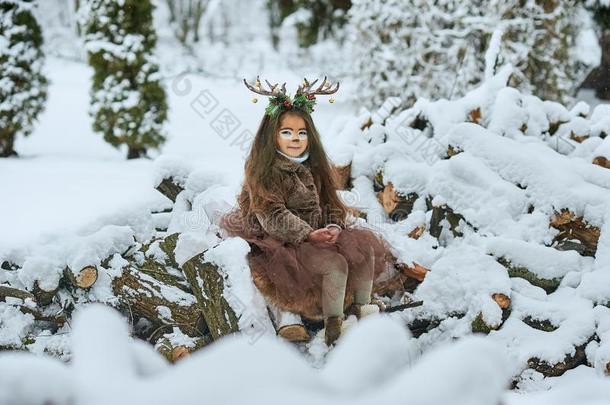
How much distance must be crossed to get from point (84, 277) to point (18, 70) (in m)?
5.19

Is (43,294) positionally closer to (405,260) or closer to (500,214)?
(405,260)

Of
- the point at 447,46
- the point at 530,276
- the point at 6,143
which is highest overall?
the point at 447,46

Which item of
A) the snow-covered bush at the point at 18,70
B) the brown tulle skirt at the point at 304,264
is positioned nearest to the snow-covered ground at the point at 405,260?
the brown tulle skirt at the point at 304,264

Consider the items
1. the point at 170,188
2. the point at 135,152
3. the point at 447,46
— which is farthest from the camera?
the point at 447,46

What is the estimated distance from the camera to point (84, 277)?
10.3 ft

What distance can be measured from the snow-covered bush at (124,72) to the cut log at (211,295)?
16.3 ft

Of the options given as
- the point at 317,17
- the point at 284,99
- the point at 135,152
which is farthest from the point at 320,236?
the point at 317,17

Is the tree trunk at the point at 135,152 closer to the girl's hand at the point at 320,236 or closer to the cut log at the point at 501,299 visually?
the girl's hand at the point at 320,236

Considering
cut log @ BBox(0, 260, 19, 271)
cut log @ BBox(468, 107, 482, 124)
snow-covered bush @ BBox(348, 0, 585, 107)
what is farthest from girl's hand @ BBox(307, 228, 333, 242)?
snow-covered bush @ BBox(348, 0, 585, 107)

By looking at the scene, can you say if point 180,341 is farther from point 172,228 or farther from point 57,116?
point 57,116

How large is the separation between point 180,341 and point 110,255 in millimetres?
703

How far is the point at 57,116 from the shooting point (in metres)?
11.6

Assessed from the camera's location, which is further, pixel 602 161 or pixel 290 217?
pixel 602 161

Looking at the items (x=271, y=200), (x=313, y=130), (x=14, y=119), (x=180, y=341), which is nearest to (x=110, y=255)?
(x=180, y=341)
